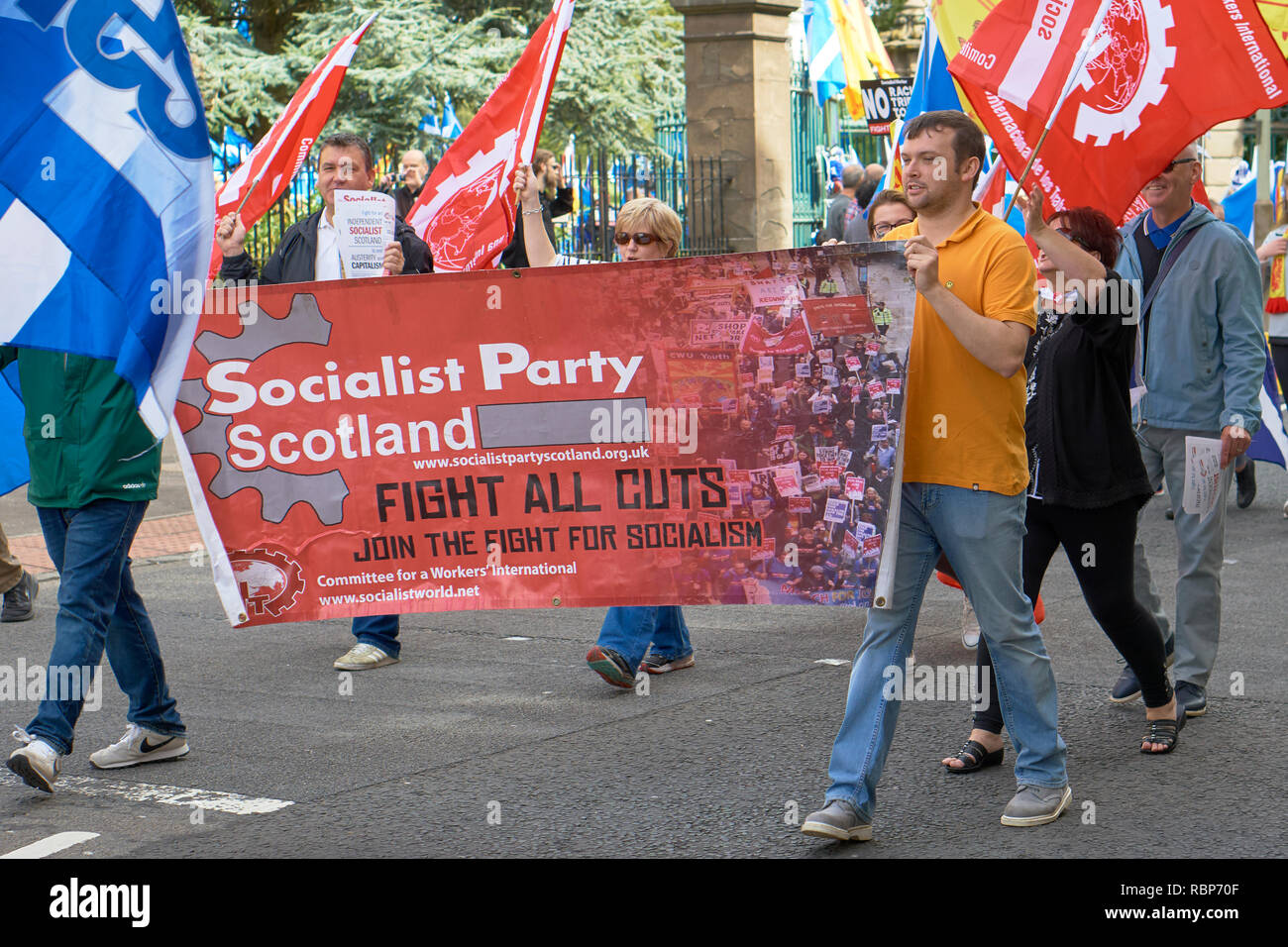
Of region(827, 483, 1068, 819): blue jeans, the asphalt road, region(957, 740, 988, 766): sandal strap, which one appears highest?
region(827, 483, 1068, 819): blue jeans

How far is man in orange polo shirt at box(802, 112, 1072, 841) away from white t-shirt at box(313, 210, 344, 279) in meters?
3.07

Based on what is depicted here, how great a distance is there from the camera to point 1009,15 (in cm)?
583

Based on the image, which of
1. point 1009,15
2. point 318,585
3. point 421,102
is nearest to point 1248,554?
point 1009,15

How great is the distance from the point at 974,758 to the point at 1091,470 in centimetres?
103

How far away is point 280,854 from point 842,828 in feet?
5.23

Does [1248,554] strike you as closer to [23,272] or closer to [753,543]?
[753,543]

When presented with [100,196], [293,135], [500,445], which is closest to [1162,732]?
[500,445]

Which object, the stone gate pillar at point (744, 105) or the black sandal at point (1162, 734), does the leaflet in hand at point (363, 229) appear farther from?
the stone gate pillar at point (744, 105)

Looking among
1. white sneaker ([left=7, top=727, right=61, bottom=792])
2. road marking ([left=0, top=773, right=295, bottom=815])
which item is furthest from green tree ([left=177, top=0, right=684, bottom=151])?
white sneaker ([left=7, top=727, right=61, bottom=792])

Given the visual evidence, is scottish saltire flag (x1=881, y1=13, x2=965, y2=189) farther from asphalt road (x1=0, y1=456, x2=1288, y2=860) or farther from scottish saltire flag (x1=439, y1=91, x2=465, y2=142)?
scottish saltire flag (x1=439, y1=91, x2=465, y2=142)

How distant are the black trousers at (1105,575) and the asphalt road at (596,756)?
27 cm

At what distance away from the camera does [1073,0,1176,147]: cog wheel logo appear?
6027 millimetres

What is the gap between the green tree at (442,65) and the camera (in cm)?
2198

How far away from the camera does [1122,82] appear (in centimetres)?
608
